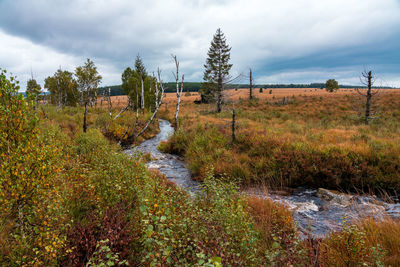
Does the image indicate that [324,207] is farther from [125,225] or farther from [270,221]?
[125,225]

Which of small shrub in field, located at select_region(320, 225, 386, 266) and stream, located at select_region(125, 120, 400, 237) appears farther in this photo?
stream, located at select_region(125, 120, 400, 237)

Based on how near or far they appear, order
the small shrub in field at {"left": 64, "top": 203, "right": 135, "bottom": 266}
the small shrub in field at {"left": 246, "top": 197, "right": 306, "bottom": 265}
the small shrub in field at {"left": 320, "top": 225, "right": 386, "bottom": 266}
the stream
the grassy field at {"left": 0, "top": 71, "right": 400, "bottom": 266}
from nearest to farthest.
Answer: the grassy field at {"left": 0, "top": 71, "right": 400, "bottom": 266}
the small shrub in field at {"left": 64, "top": 203, "right": 135, "bottom": 266}
the small shrub in field at {"left": 320, "top": 225, "right": 386, "bottom": 266}
the small shrub in field at {"left": 246, "top": 197, "right": 306, "bottom": 265}
the stream

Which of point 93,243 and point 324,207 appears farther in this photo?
point 324,207

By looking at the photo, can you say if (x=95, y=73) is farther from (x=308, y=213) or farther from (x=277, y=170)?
(x=308, y=213)

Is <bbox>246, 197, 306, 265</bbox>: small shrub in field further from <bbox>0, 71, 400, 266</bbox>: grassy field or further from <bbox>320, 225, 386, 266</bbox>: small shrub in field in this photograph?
<bbox>320, 225, 386, 266</bbox>: small shrub in field

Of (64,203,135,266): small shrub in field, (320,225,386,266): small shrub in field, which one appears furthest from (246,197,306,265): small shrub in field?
(64,203,135,266): small shrub in field

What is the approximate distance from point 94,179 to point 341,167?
884 centimetres

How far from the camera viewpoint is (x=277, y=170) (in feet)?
28.7

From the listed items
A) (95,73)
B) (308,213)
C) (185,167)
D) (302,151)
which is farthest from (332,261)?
(95,73)

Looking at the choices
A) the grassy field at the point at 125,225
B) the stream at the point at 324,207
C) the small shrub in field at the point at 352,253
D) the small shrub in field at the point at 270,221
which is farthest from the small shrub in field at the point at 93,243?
the small shrub in field at the point at 352,253

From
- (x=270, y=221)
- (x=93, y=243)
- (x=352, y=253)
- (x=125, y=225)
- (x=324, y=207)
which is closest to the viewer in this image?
(x=93, y=243)

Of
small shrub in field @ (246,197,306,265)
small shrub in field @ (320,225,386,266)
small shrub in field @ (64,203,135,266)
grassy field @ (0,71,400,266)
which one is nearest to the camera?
grassy field @ (0,71,400,266)

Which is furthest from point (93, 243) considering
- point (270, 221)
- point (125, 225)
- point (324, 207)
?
point (324, 207)

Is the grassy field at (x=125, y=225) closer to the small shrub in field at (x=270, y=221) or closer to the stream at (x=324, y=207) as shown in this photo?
the small shrub in field at (x=270, y=221)
